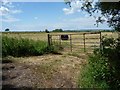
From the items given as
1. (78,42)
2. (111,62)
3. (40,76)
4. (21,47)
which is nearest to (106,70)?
(111,62)

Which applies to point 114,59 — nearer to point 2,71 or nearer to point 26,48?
point 2,71

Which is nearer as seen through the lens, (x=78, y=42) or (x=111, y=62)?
(x=111, y=62)

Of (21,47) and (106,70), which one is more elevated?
(21,47)

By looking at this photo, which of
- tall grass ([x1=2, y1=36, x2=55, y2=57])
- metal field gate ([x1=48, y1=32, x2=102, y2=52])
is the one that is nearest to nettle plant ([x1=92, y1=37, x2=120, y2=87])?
metal field gate ([x1=48, y1=32, x2=102, y2=52])

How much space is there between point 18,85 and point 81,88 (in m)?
2.16

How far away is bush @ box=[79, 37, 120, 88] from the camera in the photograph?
11193 mm

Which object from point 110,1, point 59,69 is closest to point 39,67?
point 59,69

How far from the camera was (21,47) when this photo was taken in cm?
2153

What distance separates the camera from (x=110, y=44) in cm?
1261

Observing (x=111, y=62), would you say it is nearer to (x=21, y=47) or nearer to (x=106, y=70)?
(x=106, y=70)

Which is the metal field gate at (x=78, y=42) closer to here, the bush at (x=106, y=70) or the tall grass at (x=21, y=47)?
the tall grass at (x=21, y=47)

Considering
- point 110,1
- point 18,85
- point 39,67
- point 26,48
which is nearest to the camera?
point 18,85

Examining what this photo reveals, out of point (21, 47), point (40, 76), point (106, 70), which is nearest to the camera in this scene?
point (40, 76)

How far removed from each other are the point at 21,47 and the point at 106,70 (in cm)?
1031
